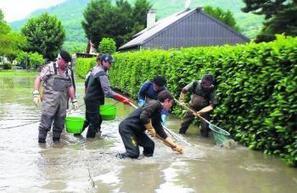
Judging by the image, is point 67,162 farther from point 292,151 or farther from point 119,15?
point 119,15

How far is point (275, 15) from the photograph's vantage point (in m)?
46.2

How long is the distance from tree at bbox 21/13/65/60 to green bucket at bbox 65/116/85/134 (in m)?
83.9

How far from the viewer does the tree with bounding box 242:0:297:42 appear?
44.1 metres

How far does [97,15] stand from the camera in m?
93.2

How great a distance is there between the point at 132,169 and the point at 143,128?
1164 mm

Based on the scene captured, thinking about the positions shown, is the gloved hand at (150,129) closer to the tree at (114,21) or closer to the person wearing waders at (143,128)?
the person wearing waders at (143,128)

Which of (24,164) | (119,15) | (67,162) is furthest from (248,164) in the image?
(119,15)

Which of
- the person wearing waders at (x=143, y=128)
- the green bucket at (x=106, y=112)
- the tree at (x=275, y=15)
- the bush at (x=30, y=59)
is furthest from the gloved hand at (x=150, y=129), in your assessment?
the bush at (x=30, y=59)

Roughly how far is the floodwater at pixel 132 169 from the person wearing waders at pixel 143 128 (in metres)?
0.20

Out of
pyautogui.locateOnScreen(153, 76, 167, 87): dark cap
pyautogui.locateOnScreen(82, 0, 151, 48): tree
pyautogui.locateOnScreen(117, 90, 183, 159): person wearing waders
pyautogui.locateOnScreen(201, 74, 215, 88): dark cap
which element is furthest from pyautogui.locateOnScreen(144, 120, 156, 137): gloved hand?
pyautogui.locateOnScreen(82, 0, 151, 48): tree

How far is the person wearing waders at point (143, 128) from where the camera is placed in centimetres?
891

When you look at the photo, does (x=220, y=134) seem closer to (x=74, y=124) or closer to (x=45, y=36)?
(x=74, y=124)

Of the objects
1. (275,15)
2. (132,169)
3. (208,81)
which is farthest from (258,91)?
(275,15)

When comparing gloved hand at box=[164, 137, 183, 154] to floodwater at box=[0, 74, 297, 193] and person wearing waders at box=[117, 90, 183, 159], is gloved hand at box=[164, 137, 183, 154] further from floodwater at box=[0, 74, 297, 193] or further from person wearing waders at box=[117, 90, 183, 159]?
floodwater at box=[0, 74, 297, 193]
